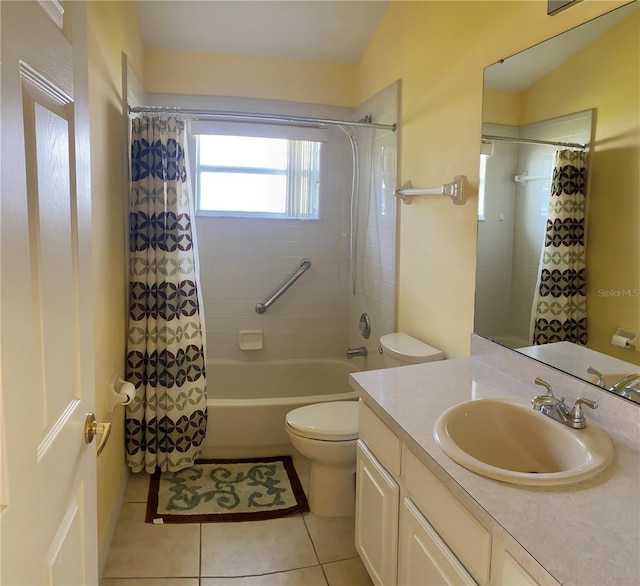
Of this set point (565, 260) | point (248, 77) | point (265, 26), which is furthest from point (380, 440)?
point (248, 77)

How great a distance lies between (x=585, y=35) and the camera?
1.45m

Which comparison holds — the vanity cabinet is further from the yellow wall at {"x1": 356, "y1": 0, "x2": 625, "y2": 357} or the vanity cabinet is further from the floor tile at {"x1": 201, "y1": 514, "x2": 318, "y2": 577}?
the yellow wall at {"x1": 356, "y1": 0, "x2": 625, "y2": 357}

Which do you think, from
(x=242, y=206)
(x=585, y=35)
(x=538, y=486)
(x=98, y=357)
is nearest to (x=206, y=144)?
(x=242, y=206)

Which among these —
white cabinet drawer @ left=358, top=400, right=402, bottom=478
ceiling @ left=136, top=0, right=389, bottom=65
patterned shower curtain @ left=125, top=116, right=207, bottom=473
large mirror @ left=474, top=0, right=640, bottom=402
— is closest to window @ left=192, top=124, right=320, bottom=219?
ceiling @ left=136, top=0, right=389, bottom=65

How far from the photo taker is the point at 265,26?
298cm

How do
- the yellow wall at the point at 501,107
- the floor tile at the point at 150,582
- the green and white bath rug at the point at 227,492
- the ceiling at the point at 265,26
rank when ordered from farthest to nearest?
the ceiling at the point at 265,26, the green and white bath rug at the point at 227,492, the floor tile at the point at 150,582, the yellow wall at the point at 501,107

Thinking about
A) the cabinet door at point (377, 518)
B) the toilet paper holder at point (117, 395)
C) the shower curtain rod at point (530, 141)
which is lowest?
the cabinet door at point (377, 518)

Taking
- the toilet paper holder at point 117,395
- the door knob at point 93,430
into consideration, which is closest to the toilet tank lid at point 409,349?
the toilet paper holder at point 117,395

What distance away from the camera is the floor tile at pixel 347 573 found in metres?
1.93

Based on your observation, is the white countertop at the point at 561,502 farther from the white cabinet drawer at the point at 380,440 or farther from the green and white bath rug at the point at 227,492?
the green and white bath rug at the point at 227,492

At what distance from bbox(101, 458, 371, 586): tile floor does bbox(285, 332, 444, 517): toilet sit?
0.28ft

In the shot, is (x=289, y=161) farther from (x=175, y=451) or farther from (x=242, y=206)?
(x=175, y=451)

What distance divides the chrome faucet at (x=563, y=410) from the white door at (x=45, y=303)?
1.18 metres

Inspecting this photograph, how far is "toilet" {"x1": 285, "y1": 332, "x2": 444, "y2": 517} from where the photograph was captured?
88.0 inches
